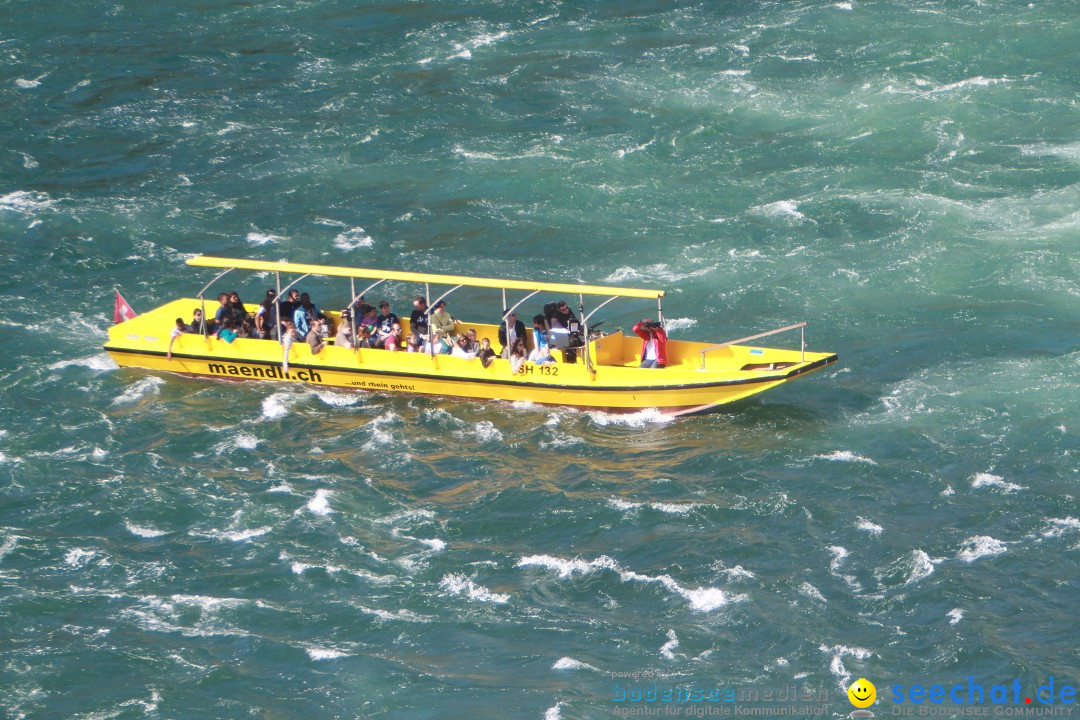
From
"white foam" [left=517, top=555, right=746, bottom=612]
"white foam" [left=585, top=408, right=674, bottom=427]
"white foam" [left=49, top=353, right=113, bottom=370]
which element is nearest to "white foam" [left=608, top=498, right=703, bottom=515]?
"white foam" [left=517, top=555, right=746, bottom=612]

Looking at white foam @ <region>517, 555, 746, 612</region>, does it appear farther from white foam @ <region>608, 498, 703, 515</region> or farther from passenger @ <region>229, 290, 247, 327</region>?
passenger @ <region>229, 290, 247, 327</region>

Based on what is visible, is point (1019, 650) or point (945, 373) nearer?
point (1019, 650)

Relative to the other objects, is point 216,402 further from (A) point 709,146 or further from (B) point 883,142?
(B) point 883,142

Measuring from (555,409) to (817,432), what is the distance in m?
5.80

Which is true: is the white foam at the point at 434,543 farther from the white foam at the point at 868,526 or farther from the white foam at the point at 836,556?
the white foam at the point at 868,526

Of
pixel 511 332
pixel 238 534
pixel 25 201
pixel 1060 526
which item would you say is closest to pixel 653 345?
pixel 511 332

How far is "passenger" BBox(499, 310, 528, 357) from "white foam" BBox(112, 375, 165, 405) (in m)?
8.34

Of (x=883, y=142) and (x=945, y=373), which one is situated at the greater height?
(x=883, y=142)

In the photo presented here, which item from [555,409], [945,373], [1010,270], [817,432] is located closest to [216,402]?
[555,409]

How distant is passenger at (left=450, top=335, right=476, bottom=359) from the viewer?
3348 centimetres

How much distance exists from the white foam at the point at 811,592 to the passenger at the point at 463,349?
10.4 meters

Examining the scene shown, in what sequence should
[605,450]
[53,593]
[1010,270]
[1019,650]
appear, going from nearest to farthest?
1. [1019,650]
2. [53,593]
3. [605,450]
4. [1010,270]

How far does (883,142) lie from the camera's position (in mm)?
45156

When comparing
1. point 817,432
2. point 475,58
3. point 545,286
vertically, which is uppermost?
point 475,58
